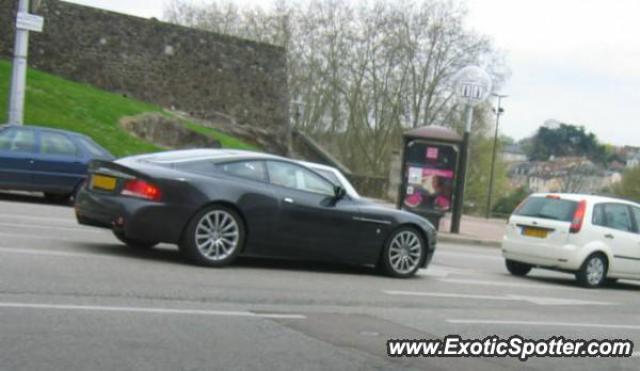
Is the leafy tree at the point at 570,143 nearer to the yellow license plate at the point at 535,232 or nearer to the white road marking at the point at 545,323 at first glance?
the yellow license plate at the point at 535,232

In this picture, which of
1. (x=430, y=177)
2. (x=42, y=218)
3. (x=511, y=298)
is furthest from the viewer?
(x=430, y=177)

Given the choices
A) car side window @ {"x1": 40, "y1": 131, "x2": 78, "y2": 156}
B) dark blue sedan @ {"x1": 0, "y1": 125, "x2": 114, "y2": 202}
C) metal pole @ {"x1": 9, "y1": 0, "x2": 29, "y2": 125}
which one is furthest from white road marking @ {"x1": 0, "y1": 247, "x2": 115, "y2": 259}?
metal pole @ {"x1": 9, "y1": 0, "x2": 29, "y2": 125}

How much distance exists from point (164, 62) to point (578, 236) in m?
23.8

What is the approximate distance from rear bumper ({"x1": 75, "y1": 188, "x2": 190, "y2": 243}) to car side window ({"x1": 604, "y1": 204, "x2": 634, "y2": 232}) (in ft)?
25.3

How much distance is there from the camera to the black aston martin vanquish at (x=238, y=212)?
10438 millimetres

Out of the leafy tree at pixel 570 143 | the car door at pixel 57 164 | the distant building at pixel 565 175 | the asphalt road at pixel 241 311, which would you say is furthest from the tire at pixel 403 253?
the leafy tree at pixel 570 143

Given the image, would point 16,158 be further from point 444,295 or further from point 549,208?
point 549,208

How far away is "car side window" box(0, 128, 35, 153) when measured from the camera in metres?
16.8

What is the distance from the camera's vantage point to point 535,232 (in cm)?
1480

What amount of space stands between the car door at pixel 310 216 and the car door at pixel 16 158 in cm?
710

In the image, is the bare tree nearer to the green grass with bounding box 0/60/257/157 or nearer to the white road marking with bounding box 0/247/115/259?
the green grass with bounding box 0/60/257/157

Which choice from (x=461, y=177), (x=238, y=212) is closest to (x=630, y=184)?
(x=461, y=177)

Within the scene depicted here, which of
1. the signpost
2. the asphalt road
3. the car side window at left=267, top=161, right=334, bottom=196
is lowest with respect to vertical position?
the asphalt road

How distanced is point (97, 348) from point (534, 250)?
31.8ft
